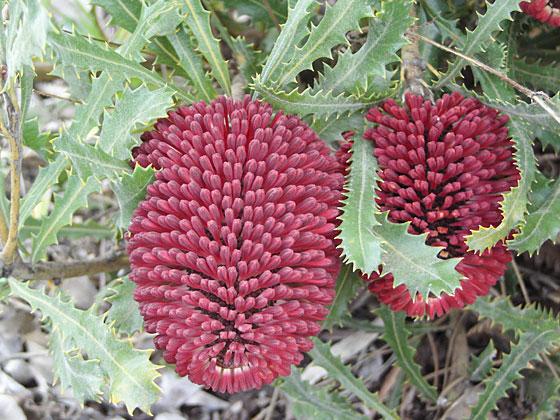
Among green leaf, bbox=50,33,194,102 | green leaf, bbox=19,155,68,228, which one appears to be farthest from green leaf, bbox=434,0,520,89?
green leaf, bbox=19,155,68,228

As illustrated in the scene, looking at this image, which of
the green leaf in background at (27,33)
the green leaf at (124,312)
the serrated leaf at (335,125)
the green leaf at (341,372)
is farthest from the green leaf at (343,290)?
the green leaf in background at (27,33)

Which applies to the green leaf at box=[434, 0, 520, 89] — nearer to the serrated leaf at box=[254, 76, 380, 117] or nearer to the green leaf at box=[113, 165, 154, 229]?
the serrated leaf at box=[254, 76, 380, 117]

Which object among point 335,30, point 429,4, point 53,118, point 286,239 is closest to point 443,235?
point 286,239

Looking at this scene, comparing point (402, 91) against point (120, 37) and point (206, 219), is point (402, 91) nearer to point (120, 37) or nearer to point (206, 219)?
point (206, 219)

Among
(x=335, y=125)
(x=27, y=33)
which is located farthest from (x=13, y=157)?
(x=335, y=125)

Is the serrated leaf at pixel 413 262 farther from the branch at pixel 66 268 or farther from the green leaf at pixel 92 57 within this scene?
the branch at pixel 66 268

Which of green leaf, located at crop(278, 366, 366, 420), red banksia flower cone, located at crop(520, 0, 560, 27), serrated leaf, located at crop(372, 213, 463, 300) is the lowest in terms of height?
green leaf, located at crop(278, 366, 366, 420)

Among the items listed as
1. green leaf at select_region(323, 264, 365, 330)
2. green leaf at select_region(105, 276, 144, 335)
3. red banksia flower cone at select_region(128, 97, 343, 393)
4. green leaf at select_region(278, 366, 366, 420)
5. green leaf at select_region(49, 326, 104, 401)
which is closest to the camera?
red banksia flower cone at select_region(128, 97, 343, 393)
